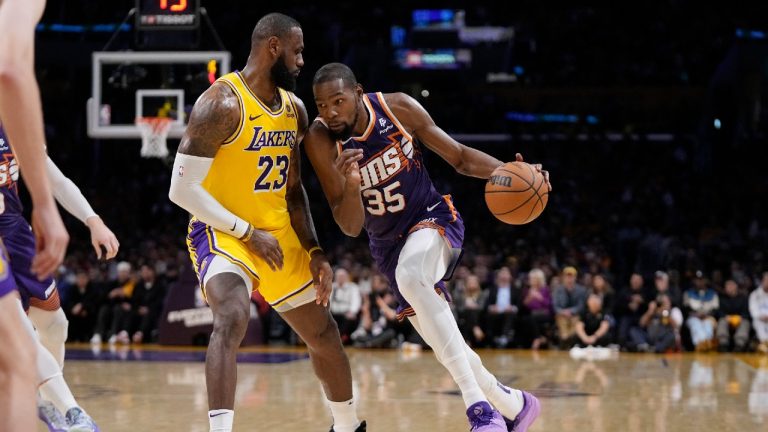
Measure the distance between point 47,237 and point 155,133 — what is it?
10768mm

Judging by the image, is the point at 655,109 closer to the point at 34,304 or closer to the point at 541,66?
the point at 541,66

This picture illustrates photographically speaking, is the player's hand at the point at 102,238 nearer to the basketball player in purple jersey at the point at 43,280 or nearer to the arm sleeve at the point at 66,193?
the basketball player in purple jersey at the point at 43,280

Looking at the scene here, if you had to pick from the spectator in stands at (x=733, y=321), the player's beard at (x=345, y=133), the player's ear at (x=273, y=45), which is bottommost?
the spectator in stands at (x=733, y=321)

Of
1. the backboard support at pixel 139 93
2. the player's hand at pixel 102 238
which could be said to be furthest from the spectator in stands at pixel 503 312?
the player's hand at pixel 102 238

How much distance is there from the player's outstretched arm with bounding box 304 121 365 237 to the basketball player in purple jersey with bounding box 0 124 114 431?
117 cm

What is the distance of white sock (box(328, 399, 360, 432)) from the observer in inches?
213

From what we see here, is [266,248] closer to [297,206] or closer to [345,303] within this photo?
[297,206]

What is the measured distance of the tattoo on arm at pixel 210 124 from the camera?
4.85 meters

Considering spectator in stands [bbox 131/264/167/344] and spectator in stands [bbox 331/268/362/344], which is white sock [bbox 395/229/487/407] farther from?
spectator in stands [bbox 131/264/167/344]

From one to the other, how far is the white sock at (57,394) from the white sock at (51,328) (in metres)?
0.33

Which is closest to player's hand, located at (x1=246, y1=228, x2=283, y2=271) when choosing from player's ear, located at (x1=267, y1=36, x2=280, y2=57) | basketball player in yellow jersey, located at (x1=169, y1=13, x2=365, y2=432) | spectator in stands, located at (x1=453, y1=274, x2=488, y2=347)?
basketball player in yellow jersey, located at (x1=169, y1=13, x2=365, y2=432)

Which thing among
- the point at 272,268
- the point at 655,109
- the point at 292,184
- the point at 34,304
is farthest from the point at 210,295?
the point at 655,109

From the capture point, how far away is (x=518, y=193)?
544 cm

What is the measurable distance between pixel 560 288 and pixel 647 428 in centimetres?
788
